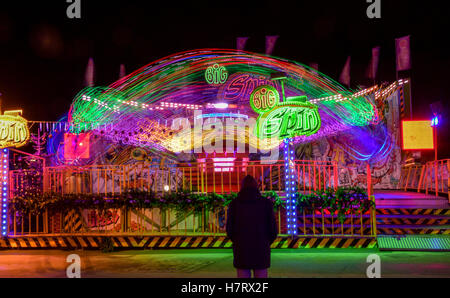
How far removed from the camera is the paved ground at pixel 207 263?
29.6ft

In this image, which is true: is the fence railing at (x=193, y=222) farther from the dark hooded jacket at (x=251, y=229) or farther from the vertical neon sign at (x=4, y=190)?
the dark hooded jacket at (x=251, y=229)

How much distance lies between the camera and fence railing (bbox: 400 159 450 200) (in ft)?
49.2

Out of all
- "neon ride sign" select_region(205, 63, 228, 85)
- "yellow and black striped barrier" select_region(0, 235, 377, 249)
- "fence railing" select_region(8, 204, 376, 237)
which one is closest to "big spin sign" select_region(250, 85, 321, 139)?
"fence railing" select_region(8, 204, 376, 237)

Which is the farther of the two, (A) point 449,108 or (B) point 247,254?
(A) point 449,108

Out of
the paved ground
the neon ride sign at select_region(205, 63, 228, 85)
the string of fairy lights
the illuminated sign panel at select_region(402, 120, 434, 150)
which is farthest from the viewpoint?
the illuminated sign panel at select_region(402, 120, 434, 150)

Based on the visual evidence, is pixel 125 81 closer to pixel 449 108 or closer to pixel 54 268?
pixel 54 268

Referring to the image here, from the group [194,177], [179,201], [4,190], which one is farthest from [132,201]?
[194,177]

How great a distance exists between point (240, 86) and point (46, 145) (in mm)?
12015

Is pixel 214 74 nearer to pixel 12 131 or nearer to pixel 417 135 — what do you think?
pixel 12 131

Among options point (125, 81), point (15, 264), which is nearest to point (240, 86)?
point (125, 81)

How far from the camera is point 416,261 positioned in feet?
32.7

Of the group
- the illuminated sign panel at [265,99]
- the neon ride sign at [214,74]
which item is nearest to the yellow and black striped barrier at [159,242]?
the illuminated sign panel at [265,99]

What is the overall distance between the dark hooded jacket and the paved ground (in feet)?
10.4

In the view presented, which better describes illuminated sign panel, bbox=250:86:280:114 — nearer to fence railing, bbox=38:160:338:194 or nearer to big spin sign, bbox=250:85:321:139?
big spin sign, bbox=250:85:321:139
